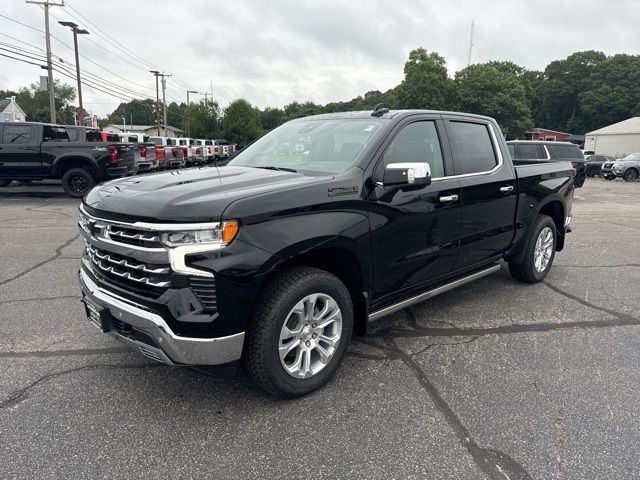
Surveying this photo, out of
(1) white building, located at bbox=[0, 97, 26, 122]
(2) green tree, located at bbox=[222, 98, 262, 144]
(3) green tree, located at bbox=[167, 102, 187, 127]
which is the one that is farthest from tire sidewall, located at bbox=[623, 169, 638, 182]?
(3) green tree, located at bbox=[167, 102, 187, 127]

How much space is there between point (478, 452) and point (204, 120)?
190ft

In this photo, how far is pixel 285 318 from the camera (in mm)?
2805

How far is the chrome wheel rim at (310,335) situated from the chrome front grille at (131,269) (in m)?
0.76

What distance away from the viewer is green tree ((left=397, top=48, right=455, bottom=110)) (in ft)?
185

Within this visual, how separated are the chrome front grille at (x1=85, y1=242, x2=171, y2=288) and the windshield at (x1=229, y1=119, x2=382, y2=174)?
1.35 m

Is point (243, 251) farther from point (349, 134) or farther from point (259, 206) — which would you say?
point (349, 134)

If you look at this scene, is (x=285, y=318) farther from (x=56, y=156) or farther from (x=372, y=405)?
→ (x=56, y=156)

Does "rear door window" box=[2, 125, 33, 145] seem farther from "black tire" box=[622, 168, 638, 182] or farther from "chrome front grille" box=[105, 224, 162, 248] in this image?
"black tire" box=[622, 168, 638, 182]

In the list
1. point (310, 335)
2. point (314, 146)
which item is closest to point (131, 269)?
point (310, 335)

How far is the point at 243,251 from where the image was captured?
2.58 metres

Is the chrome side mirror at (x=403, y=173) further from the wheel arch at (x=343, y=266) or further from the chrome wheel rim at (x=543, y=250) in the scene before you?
the chrome wheel rim at (x=543, y=250)

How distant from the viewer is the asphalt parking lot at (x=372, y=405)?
2443mm

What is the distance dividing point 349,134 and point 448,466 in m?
2.41

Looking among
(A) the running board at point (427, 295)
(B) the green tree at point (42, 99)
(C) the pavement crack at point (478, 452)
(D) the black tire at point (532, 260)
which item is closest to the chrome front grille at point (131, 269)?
(A) the running board at point (427, 295)
